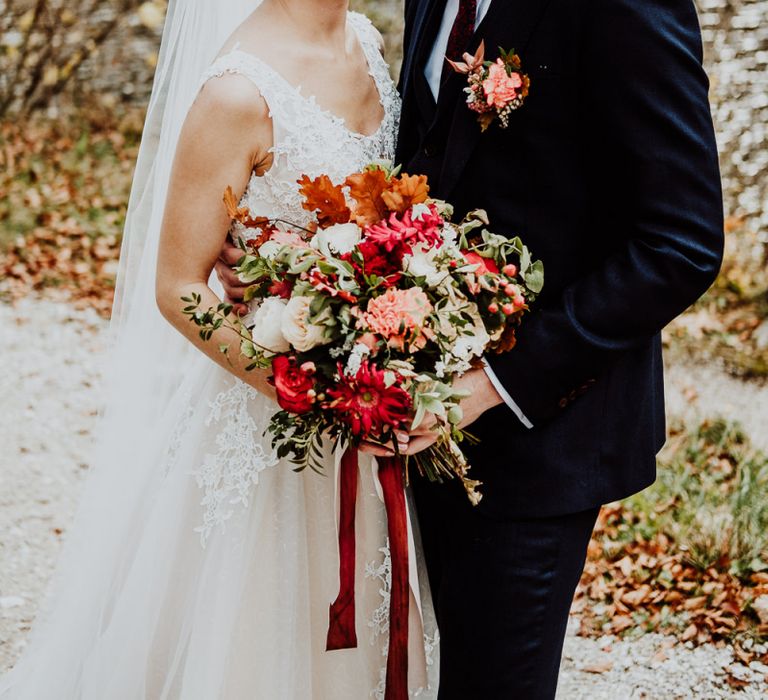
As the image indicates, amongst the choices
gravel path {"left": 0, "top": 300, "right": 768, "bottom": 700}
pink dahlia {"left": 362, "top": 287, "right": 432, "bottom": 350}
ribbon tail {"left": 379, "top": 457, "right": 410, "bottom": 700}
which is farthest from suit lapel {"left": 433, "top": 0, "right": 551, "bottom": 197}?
gravel path {"left": 0, "top": 300, "right": 768, "bottom": 700}

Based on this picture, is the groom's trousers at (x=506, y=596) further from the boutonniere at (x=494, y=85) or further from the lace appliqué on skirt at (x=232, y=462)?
the boutonniere at (x=494, y=85)

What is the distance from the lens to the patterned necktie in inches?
83.3

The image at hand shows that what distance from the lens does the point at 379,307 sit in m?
1.79

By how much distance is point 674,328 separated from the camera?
6070 millimetres

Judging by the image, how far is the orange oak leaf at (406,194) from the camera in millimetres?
1883

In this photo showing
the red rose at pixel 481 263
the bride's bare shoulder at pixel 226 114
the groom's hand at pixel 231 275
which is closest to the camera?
the red rose at pixel 481 263

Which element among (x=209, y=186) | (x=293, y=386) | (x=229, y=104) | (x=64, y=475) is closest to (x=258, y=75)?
(x=229, y=104)

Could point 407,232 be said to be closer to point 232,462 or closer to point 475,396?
point 475,396

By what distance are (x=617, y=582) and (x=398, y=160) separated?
264 centimetres

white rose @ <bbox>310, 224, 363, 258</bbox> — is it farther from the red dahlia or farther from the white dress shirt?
the white dress shirt

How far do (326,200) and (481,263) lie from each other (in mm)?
348

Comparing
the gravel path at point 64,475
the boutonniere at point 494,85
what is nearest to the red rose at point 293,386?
the boutonniere at point 494,85

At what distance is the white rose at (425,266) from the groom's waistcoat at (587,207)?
28cm

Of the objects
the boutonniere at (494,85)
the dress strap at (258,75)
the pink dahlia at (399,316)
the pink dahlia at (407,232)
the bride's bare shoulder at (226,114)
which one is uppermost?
the dress strap at (258,75)
